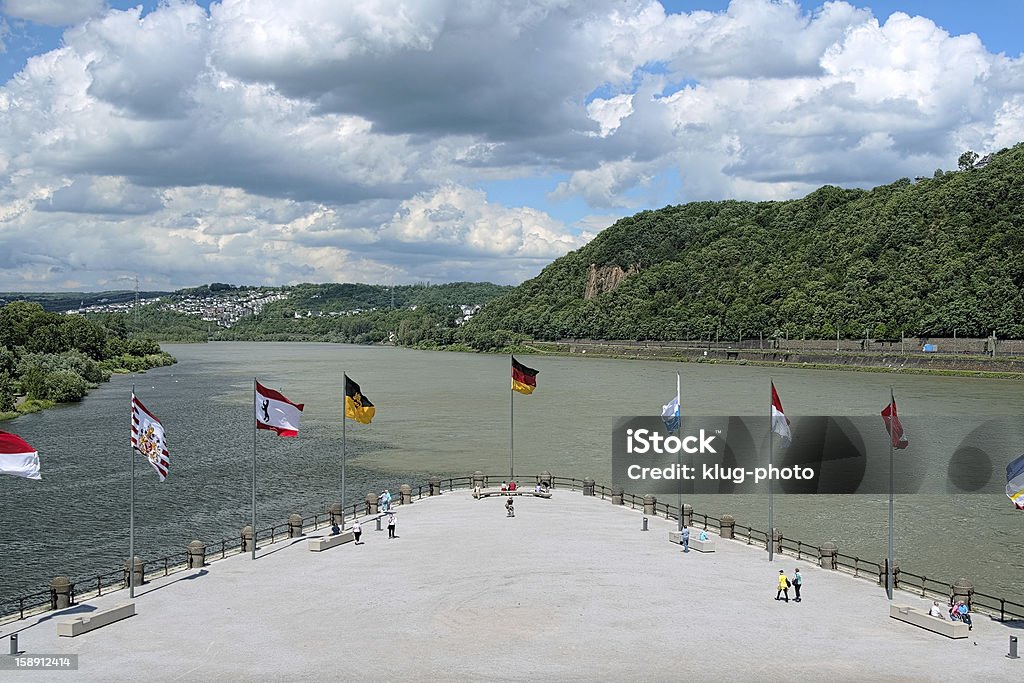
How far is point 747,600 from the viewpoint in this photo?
2777cm

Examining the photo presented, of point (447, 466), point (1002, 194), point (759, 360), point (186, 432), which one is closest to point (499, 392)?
point (186, 432)

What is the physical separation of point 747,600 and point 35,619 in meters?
20.9

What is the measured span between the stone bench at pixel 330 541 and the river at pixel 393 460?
1023cm

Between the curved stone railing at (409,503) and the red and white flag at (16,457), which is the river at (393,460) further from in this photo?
the red and white flag at (16,457)

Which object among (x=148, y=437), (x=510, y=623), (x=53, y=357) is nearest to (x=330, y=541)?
(x=148, y=437)

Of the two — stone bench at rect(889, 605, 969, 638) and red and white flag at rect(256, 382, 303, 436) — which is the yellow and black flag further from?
stone bench at rect(889, 605, 969, 638)

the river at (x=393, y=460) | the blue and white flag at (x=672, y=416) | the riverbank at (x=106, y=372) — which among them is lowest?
the river at (x=393, y=460)

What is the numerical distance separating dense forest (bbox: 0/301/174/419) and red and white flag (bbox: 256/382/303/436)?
66947 mm

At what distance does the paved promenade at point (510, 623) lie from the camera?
21969mm

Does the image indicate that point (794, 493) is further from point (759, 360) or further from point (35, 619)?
point (759, 360)

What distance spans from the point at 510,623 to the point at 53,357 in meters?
118

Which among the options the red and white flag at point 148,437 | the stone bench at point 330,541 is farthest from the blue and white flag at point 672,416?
the red and white flag at point 148,437

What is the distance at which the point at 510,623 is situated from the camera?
83.1ft

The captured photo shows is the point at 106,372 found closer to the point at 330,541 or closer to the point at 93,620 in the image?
the point at 330,541
